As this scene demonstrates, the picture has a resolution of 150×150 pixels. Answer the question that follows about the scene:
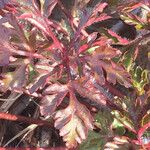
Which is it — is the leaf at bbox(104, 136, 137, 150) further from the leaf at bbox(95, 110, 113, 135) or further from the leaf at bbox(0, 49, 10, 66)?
the leaf at bbox(0, 49, 10, 66)

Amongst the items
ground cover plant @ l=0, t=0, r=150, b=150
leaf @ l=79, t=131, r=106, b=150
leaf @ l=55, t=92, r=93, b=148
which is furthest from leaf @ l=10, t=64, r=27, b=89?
leaf @ l=79, t=131, r=106, b=150

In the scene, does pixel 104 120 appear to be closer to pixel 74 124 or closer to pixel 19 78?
pixel 74 124

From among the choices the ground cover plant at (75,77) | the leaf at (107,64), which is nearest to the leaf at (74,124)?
the ground cover plant at (75,77)

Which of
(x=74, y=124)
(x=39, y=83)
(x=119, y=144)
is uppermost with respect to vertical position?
(x=39, y=83)

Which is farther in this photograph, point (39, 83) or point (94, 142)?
point (94, 142)

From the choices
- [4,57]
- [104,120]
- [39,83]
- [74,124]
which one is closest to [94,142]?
[104,120]

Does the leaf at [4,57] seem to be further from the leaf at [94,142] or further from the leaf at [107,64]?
the leaf at [94,142]

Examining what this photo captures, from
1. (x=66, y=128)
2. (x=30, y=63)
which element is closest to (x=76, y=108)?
(x=66, y=128)
